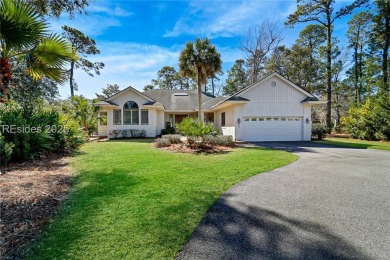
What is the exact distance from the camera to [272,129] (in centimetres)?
1719

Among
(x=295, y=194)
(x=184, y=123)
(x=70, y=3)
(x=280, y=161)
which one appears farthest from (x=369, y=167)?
(x=70, y=3)

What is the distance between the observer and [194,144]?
38.4 ft

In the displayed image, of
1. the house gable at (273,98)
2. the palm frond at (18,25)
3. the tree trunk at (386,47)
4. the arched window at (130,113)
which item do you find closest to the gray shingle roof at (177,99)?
the arched window at (130,113)

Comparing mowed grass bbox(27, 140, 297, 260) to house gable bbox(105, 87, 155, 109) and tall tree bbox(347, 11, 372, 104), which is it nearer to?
house gable bbox(105, 87, 155, 109)

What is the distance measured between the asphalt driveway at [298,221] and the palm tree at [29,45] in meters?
4.39

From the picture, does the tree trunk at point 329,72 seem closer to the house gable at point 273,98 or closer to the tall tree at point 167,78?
the house gable at point 273,98

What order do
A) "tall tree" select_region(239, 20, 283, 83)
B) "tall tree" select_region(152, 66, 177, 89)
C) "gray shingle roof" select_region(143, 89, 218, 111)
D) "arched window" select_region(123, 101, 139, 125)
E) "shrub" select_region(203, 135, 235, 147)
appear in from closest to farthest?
"shrub" select_region(203, 135, 235, 147) < "arched window" select_region(123, 101, 139, 125) < "gray shingle roof" select_region(143, 89, 218, 111) < "tall tree" select_region(239, 20, 283, 83) < "tall tree" select_region(152, 66, 177, 89)

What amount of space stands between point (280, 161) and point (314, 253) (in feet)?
19.8

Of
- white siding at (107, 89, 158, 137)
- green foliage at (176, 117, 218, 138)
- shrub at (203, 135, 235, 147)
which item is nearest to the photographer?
green foliage at (176, 117, 218, 138)

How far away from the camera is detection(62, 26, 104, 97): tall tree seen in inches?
1038

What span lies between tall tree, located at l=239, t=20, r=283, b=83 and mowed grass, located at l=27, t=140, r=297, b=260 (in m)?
27.6

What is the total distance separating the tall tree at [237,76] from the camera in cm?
4125

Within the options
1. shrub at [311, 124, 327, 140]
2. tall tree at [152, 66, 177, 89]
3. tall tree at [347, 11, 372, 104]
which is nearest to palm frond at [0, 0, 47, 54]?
shrub at [311, 124, 327, 140]

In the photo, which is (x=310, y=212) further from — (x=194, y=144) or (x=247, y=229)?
(x=194, y=144)
